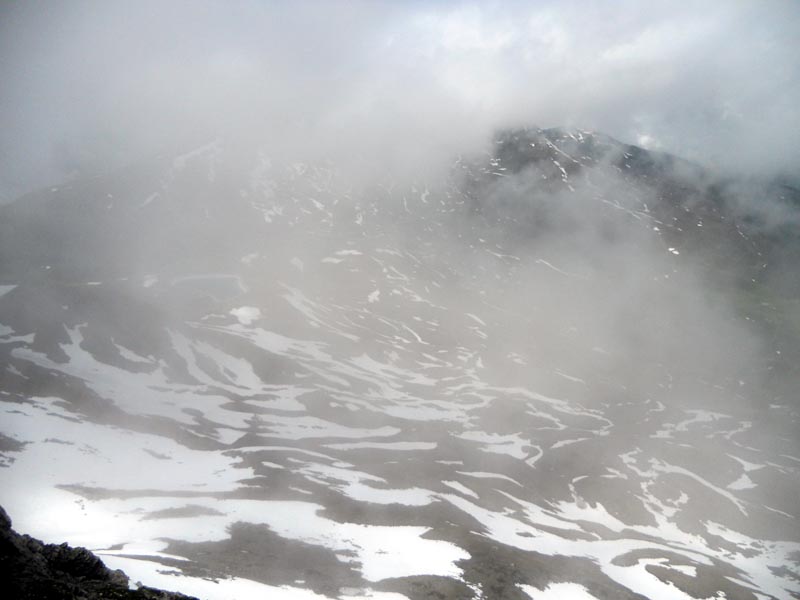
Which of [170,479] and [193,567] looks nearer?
[193,567]

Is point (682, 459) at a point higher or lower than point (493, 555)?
higher

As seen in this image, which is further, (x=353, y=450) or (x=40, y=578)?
(x=353, y=450)

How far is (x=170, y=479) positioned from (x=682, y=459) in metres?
109

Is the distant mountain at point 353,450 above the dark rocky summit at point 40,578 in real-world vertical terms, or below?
above

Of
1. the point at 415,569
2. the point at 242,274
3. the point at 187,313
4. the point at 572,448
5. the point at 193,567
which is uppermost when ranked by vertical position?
the point at 242,274

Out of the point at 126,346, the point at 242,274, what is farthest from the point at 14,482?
the point at 242,274

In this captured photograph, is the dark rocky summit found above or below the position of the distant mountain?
below

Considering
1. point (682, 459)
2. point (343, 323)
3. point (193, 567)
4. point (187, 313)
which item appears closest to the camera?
point (193, 567)

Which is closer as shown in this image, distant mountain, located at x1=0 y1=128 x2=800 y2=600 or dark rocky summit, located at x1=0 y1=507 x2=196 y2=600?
dark rocky summit, located at x1=0 y1=507 x2=196 y2=600

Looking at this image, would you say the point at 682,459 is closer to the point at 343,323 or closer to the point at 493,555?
the point at 493,555

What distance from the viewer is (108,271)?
566 ft

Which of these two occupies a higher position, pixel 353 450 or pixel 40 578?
pixel 353 450

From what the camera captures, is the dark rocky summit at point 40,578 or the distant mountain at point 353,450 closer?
the dark rocky summit at point 40,578

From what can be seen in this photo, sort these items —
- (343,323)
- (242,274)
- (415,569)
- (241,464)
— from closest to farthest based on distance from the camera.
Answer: (415,569), (241,464), (343,323), (242,274)
